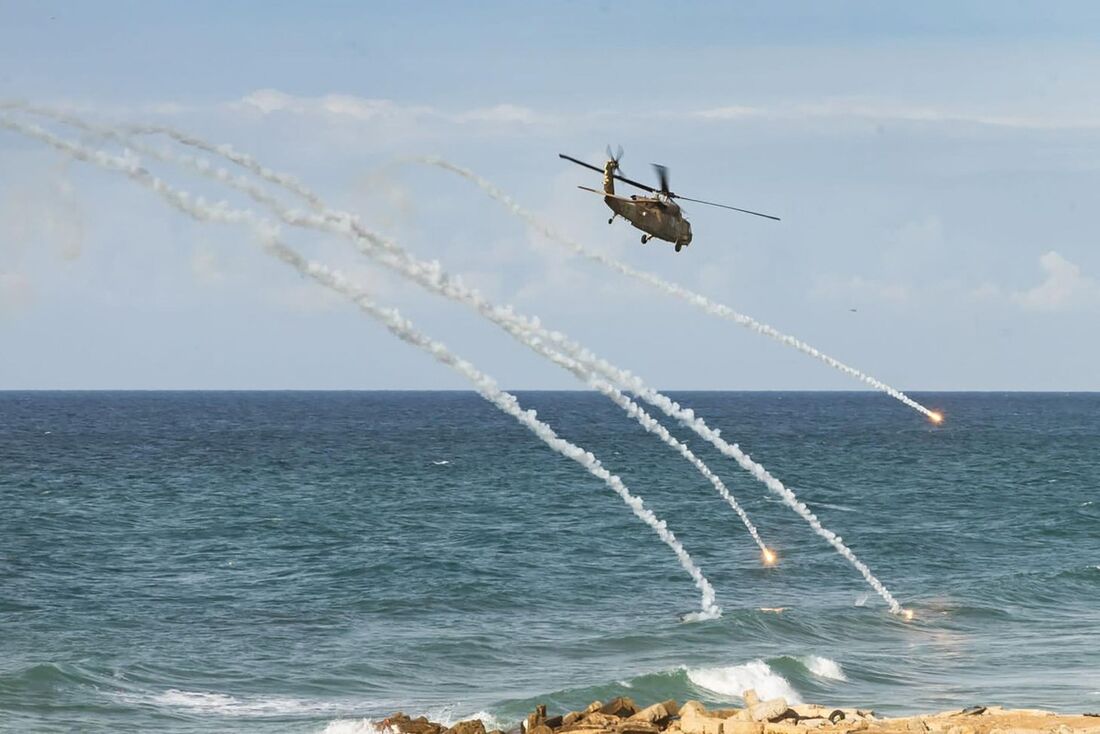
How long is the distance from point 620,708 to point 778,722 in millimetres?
5510

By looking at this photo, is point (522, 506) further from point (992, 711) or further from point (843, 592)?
point (992, 711)

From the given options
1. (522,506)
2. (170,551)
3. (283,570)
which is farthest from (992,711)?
(522,506)

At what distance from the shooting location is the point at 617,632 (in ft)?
197

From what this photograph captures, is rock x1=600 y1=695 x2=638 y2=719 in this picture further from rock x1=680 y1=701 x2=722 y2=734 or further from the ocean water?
the ocean water

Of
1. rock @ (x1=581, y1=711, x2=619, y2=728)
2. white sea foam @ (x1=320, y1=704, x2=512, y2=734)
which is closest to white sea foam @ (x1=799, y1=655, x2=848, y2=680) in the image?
white sea foam @ (x1=320, y1=704, x2=512, y2=734)

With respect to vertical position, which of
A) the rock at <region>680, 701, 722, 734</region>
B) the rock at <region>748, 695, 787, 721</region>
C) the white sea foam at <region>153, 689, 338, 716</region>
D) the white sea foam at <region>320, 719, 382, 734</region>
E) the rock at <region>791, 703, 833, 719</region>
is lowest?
the white sea foam at <region>153, 689, 338, 716</region>

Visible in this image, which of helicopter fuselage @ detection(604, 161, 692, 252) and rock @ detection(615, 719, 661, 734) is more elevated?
helicopter fuselage @ detection(604, 161, 692, 252)

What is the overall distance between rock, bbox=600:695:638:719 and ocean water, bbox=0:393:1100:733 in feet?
16.0

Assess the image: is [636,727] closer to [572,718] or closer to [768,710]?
[572,718]

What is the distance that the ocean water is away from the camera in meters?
50.0

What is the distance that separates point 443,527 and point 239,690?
45.4 metres

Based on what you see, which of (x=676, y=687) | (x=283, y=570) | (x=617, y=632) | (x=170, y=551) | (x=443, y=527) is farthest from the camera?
(x=443, y=527)

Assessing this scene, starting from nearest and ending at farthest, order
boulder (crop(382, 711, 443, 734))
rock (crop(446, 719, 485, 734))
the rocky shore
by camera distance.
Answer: the rocky shore < rock (crop(446, 719, 485, 734)) < boulder (crop(382, 711, 443, 734))

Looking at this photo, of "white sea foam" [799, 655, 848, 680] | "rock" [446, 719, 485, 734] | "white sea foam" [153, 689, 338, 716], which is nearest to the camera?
"rock" [446, 719, 485, 734]
